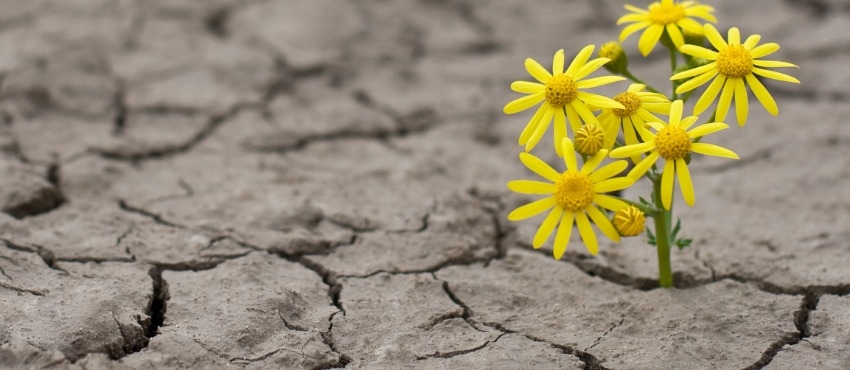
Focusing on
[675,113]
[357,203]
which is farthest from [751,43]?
[357,203]

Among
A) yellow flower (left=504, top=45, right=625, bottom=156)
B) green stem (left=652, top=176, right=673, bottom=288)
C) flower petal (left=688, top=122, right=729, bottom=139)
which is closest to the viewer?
flower petal (left=688, top=122, right=729, bottom=139)

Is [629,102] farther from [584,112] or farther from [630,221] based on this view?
[630,221]

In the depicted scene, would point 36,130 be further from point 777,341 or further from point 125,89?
point 777,341

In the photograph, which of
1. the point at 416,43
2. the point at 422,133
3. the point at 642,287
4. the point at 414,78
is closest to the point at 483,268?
the point at 642,287

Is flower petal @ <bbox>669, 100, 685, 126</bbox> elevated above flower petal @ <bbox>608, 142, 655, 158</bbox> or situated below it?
above

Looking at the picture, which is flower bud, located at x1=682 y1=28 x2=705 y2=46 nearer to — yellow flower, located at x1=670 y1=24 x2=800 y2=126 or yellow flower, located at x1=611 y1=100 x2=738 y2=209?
yellow flower, located at x1=670 y1=24 x2=800 y2=126

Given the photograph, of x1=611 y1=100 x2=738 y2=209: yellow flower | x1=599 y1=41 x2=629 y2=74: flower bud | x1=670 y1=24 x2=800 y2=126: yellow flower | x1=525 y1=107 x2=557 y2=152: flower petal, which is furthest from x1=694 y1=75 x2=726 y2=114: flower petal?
x1=525 y1=107 x2=557 y2=152: flower petal
